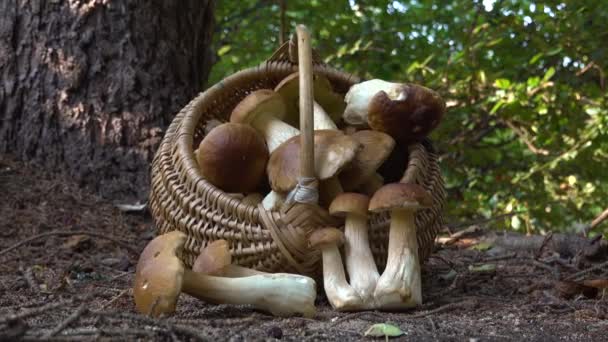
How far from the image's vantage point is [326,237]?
6.22ft

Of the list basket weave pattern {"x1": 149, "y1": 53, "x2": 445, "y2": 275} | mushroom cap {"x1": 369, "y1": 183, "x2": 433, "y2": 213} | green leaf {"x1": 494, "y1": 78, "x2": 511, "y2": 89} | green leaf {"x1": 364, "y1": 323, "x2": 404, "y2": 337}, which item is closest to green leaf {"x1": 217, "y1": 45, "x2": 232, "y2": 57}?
green leaf {"x1": 494, "y1": 78, "x2": 511, "y2": 89}

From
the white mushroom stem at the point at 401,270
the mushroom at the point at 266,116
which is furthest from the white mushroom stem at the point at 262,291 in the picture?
the mushroom at the point at 266,116

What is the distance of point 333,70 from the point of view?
2639mm

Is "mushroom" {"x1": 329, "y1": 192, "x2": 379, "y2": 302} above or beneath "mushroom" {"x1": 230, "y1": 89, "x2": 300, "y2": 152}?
beneath

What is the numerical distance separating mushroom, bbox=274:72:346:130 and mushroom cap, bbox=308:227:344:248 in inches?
21.0

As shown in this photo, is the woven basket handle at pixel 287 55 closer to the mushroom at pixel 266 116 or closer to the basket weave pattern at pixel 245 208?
the basket weave pattern at pixel 245 208

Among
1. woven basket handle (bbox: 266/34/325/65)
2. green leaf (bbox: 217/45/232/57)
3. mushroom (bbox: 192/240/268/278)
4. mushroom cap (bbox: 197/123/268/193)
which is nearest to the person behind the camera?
mushroom (bbox: 192/240/268/278)

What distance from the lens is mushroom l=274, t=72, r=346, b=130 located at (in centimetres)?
240

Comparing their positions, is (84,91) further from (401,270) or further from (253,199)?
(401,270)

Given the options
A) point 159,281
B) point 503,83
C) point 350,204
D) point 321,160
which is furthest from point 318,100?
point 503,83

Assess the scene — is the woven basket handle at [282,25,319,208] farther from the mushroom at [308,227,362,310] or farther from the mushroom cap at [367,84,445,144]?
the mushroom cap at [367,84,445,144]

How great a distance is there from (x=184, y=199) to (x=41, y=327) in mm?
885

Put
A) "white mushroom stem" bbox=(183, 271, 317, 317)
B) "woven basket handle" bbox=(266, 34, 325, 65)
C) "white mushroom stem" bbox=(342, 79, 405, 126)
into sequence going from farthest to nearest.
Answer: "woven basket handle" bbox=(266, 34, 325, 65) < "white mushroom stem" bbox=(342, 79, 405, 126) < "white mushroom stem" bbox=(183, 271, 317, 317)

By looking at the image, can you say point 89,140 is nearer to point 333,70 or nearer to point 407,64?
point 333,70
